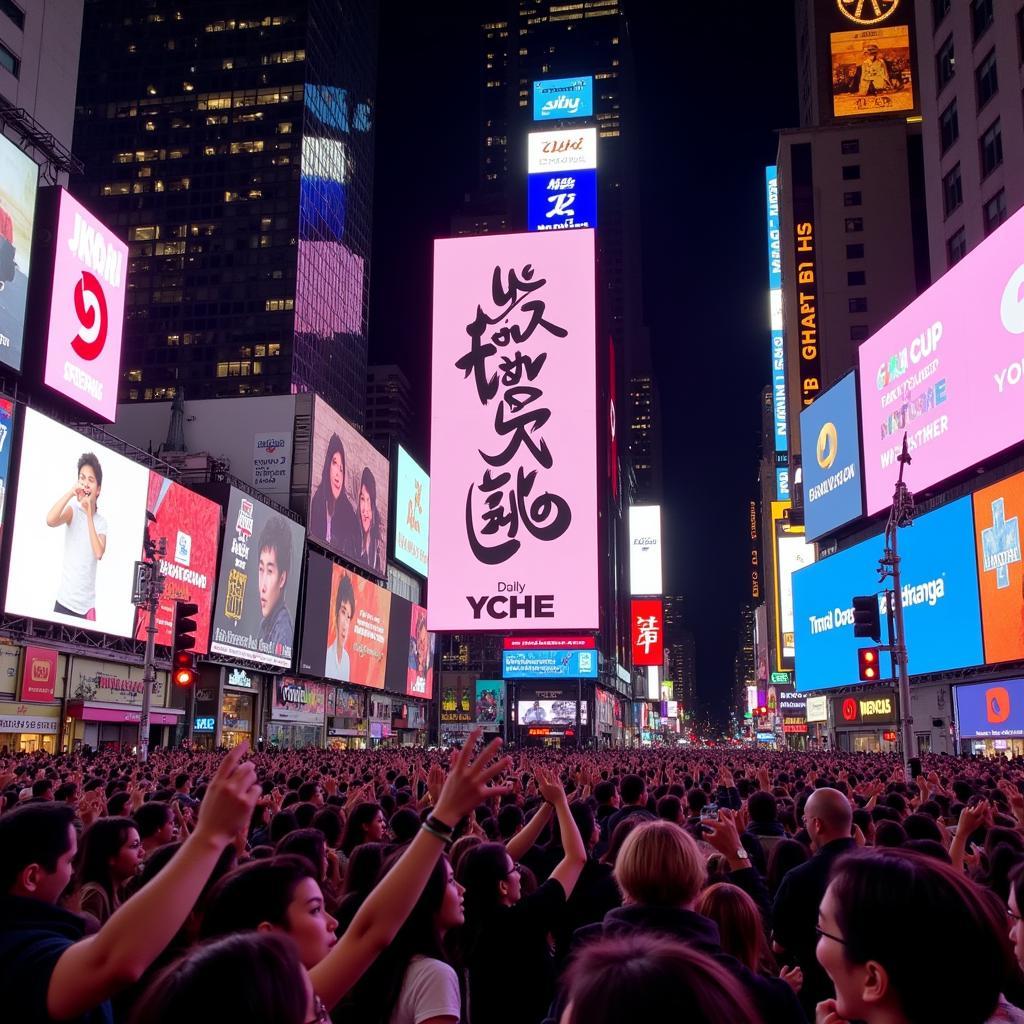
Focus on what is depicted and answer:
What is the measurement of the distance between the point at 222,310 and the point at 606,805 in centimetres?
12835

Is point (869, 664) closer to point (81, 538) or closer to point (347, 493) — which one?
point (81, 538)

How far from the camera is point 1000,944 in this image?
7.76 ft

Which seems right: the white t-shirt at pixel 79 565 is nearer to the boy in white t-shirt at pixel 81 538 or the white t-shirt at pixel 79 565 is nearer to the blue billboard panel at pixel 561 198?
the boy in white t-shirt at pixel 81 538

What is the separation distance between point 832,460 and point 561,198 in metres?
61.4

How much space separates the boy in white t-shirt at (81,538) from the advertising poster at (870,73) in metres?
66.7

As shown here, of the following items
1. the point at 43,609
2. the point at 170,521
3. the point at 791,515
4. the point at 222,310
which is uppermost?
the point at 222,310

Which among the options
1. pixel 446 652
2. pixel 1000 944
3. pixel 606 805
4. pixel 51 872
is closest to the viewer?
pixel 1000 944

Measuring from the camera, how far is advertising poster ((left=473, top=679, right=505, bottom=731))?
99.7 metres

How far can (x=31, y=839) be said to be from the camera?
3.33m

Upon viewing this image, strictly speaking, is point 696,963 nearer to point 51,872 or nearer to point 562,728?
point 51,872

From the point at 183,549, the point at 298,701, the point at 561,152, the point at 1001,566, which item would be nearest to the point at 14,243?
the point at 183,549

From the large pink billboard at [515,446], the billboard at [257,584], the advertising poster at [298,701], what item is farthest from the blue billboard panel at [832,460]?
the advertising poster at [298,701]

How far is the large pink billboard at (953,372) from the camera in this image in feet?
117

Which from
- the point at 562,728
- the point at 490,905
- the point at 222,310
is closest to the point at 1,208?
the point at 490,905
